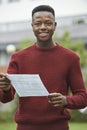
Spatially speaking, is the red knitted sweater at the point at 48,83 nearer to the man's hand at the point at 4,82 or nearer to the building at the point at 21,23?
the man's hand at the point at 4,82

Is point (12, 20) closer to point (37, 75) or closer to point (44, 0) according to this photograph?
point (44, 0)

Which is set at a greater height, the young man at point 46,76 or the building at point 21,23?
the young man at point 46,76

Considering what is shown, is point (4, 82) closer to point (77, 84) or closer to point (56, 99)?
point (56, 99)

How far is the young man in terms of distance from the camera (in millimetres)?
3799

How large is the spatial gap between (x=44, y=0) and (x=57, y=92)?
3579 centimetres

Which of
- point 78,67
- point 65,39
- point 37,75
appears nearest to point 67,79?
point 78,67

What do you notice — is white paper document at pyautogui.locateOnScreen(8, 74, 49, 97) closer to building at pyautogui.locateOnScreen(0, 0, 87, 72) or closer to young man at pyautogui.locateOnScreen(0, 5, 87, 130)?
young man at pyautogui.locateOnScreen(0, 5, 87, 130)

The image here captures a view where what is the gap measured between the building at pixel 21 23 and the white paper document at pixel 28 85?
23068 millimetres

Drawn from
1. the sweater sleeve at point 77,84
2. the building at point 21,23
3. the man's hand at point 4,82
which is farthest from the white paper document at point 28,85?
the building at point 21,23

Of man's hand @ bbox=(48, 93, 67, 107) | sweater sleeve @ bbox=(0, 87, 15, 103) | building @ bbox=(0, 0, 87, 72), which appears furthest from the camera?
building @ bbox=(0, 0, 87, 72)

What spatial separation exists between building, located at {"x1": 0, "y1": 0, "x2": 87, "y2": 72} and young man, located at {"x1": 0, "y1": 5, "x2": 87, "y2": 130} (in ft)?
75.0

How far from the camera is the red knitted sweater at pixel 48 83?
12.5ft

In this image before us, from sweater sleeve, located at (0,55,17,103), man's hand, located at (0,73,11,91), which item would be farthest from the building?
man's hand, located at (0,73,11,91)

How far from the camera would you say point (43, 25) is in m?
3.81
